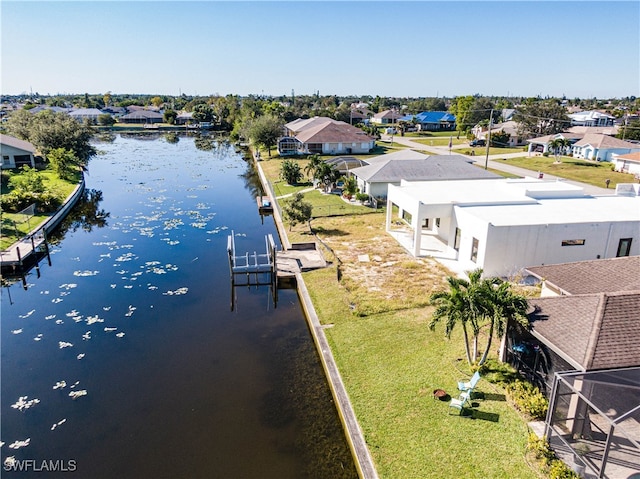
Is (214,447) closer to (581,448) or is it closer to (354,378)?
(354,378)

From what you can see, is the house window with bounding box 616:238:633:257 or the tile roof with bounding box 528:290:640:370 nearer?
the tile roof with bounding box 528:290:640:370

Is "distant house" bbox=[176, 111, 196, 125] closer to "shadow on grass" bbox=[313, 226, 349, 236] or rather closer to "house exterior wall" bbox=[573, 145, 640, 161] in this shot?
"house exterior wall" bbox=[573, 145, 640, 161]

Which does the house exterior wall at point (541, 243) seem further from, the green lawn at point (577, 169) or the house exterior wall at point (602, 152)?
the house exterior wall at point (602, 152)

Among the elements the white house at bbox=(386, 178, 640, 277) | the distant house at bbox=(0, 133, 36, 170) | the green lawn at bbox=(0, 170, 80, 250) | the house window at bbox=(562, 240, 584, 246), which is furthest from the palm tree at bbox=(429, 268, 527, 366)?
the distant house at bbox=(0, 133, 36, 170)

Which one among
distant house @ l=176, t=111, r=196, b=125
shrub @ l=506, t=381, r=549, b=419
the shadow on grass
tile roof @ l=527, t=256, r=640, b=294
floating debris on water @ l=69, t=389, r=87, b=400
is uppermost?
distant house @ l=176, t=111, r=196, b=125

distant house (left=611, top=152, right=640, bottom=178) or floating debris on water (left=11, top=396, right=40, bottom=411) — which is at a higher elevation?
distant house (left=611, top=152, right=640, bottom=178)

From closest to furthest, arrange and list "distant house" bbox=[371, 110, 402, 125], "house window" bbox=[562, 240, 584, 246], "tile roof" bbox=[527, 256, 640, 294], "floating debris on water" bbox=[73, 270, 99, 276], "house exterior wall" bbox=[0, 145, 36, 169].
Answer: "tile roof" bbox=[527, 256, 640, 294] → "house window" bbox=[562, 240, 584, 246] → "floating debris on water" bbox=[73, 270, 99, 276] → "house exterior wall" bbox=[0, 145, 36, 169] → "distant house" bbox=[371, 110, 402, 125]

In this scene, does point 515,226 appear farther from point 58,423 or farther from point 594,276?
point 58,423

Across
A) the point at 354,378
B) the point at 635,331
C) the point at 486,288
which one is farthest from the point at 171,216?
the point at 635,331
